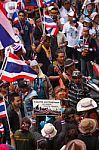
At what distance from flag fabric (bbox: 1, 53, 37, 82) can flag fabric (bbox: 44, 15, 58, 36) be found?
4.04 metres

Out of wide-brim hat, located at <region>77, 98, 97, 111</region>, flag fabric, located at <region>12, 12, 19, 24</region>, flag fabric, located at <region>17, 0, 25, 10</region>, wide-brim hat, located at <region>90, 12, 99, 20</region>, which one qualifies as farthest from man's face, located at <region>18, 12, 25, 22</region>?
wide-brim hat, located at <region>77, 98, 97, 111</region>

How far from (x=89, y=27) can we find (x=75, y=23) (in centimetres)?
61

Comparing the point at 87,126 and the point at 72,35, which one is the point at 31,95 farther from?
the point at 72,35

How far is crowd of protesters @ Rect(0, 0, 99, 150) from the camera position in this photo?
9609 millimetres

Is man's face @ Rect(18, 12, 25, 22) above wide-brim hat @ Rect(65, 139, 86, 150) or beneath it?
beneath

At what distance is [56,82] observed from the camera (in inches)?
511

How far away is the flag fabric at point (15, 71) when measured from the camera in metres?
11.4

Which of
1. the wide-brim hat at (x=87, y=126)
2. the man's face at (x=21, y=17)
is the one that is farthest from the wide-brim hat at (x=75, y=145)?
the man's face at (x=21, y=17)

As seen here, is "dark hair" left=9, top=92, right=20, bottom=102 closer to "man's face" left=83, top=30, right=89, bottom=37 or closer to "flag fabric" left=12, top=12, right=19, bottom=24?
"man's face" left=83, top=30, right=89, bottom=37

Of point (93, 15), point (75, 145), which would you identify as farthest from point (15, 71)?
point (93, 15)

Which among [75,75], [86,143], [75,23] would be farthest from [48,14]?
[86,143]

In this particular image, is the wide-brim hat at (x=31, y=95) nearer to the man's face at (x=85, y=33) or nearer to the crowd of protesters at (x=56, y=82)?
the crowd of protesters at (x=56, y=82)

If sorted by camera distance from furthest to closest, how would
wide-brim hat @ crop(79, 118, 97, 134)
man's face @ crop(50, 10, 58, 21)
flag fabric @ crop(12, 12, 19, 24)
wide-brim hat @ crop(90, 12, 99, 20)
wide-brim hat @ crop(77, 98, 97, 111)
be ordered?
wide-brim hat @ crop(90, 12, 99, 20) → man's face @ crop(50, 10, 58, 21) → flag fabric @ crop(12, 12, 19, 24) → wide-brim hat @ crop(77, 98, 97, 111) → wide-brim hat @ crop(79, 118, 97, 134)

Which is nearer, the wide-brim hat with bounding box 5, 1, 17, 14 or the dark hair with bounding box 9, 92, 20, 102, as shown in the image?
the dark hair with bounding box 9, 92, 20, 102
